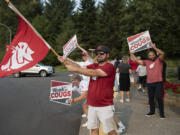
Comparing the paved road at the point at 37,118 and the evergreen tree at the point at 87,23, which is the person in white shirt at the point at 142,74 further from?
the evergreen tree at the point at 87,23

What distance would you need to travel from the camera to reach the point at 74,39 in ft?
20.7

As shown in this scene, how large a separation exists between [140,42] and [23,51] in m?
3.44

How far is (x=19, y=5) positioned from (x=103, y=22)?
28.8m

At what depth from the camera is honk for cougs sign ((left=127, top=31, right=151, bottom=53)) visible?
20.4 ft

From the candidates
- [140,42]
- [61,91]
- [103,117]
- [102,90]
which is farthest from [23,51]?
[140,42]

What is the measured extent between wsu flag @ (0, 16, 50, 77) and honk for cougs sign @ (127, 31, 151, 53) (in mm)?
2918

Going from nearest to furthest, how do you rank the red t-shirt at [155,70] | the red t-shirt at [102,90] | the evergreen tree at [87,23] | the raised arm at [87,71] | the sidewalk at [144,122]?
the raised arm at [87,71], the red t-shirt at [102,90], the sidewalk at [144,122], the red t-shirt at [155,70], the evergreen tree at [87,23]

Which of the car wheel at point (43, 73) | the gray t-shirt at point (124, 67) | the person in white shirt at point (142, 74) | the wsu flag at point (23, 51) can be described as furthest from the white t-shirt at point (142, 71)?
the car wheel at point (43, 73)

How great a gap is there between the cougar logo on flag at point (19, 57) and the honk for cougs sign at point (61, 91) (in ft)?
4.28

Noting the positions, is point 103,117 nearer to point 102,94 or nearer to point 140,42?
point 102,94

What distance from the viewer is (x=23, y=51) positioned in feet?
13.9

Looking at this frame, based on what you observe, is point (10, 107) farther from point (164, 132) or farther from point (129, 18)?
point (129, 18)

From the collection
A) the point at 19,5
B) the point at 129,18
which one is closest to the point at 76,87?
the point at 129,18

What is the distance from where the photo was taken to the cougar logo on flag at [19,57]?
4141mm
